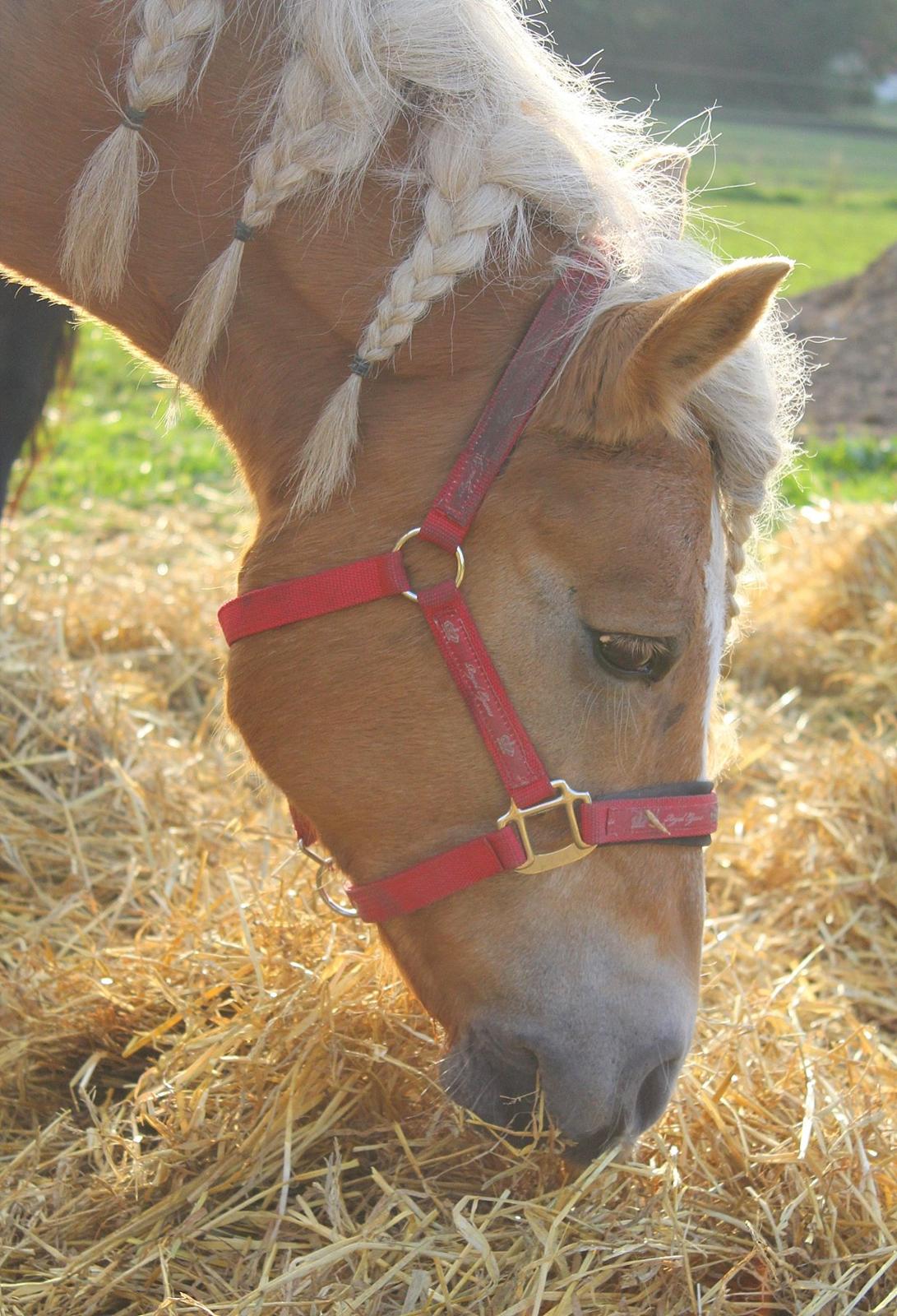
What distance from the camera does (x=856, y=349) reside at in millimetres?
9586

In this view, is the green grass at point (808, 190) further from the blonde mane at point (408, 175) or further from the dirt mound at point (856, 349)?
the blonde mane at point (408, 175)

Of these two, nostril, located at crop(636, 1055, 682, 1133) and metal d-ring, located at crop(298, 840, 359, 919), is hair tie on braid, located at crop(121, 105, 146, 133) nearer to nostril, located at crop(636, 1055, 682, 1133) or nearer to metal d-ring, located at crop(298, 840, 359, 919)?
metal d-ring, located at crop(298, 840, 359, 919)

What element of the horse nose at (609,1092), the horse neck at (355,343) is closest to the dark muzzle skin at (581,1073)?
the horse nose at (609,1092)

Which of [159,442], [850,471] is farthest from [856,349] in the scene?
[159,442]

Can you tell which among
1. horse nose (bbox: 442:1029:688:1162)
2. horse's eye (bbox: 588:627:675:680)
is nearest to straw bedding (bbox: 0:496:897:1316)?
horse nose (bbox: 442:1029:688:1162)

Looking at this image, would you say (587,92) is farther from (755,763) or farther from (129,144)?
(755,763)

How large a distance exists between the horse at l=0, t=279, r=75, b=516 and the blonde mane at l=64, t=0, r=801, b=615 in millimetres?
1246

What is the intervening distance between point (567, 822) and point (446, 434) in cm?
63

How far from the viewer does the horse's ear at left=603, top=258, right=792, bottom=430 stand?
153 centimetres

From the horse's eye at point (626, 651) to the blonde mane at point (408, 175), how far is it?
Answer: 288 millimetres

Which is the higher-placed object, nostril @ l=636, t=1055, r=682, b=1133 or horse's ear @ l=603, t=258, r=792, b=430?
horse's ear @ l=603, t=258, r=792, b=430

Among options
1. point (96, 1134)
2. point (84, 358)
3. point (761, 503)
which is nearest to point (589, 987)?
point (761, 503)

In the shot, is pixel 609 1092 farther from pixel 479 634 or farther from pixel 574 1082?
pixel 479 634

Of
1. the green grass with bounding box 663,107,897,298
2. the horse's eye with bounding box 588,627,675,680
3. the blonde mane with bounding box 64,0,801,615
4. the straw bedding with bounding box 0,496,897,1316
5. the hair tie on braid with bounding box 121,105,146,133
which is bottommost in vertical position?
the straw bedding with bounding box 0,496,897,1316
